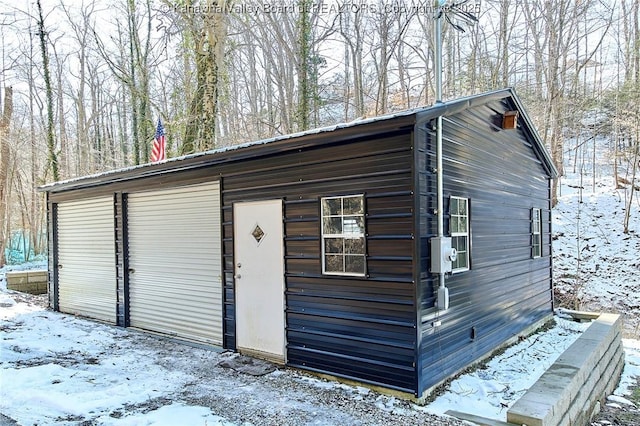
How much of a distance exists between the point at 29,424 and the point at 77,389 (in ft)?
2.62

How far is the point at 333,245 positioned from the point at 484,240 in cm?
217

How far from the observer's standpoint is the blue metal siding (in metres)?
4.18

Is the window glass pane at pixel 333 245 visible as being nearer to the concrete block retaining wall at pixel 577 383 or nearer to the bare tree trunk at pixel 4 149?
the concrete block retaining wall at pixel 577 383

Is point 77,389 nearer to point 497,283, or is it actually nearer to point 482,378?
point 482,378

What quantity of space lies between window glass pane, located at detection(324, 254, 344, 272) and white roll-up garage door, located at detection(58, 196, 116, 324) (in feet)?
14.9

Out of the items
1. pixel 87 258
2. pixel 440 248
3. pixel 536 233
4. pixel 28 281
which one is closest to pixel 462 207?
pixel 440 248

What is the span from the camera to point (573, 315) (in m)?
8.23

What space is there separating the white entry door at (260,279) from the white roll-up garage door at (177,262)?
47 centimetres

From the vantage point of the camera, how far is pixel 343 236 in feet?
14.7

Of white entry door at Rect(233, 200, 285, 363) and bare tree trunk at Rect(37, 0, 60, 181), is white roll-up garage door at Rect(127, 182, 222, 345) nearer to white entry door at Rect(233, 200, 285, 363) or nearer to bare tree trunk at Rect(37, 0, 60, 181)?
white entry door at Rect(233, 200, 285, 363)

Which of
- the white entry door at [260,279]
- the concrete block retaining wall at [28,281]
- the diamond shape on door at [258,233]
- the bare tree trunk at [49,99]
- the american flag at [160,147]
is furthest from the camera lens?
the bare tree trunk at [49,99]

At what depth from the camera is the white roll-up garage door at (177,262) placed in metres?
5.90

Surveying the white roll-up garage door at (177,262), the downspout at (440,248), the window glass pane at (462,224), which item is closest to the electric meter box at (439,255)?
the downspout at (440,248)

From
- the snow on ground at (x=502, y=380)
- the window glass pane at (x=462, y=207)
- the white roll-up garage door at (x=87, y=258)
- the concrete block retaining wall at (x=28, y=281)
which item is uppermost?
the window glass pane at (x=462, y=207)
